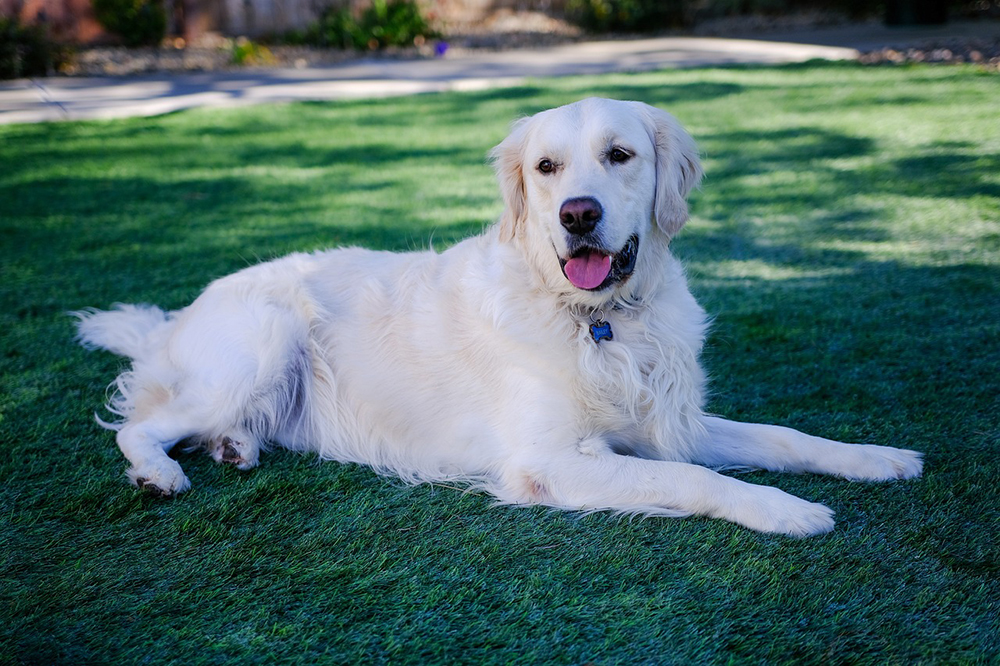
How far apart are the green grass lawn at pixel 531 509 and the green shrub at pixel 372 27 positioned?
28.7 feet

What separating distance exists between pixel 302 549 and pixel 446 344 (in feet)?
3.40

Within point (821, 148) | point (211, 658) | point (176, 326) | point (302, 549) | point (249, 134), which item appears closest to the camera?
point (211, 658)

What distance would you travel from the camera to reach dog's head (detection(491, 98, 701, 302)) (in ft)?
9.52

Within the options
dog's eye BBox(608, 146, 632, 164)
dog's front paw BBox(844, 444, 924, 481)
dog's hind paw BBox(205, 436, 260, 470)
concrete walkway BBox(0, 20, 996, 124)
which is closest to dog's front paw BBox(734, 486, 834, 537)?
dog's front paw BBox(844, 444, 924, 481)

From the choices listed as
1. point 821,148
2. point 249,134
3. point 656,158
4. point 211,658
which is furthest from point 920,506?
point 249,134

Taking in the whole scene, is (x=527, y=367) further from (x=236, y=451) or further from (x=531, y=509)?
(x=236, y=451)

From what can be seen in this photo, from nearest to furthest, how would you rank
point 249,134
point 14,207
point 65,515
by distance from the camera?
1. point 65,515
2. point 14,207
3. point 249,134

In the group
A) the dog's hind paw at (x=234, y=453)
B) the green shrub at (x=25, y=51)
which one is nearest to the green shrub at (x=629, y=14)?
the green shrub at (x=25, y=51)

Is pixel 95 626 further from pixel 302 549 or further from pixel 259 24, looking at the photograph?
pixel 259 24

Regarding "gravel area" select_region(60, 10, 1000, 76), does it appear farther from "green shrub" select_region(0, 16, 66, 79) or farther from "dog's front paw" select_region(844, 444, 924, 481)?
"dog's front paw" select_region(844, 444, 924, 481)

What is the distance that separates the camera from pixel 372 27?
609 inches

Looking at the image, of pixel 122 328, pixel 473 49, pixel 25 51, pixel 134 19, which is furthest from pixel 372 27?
pixel 122 328

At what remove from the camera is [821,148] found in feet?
25.7

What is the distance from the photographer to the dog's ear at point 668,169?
311cm
